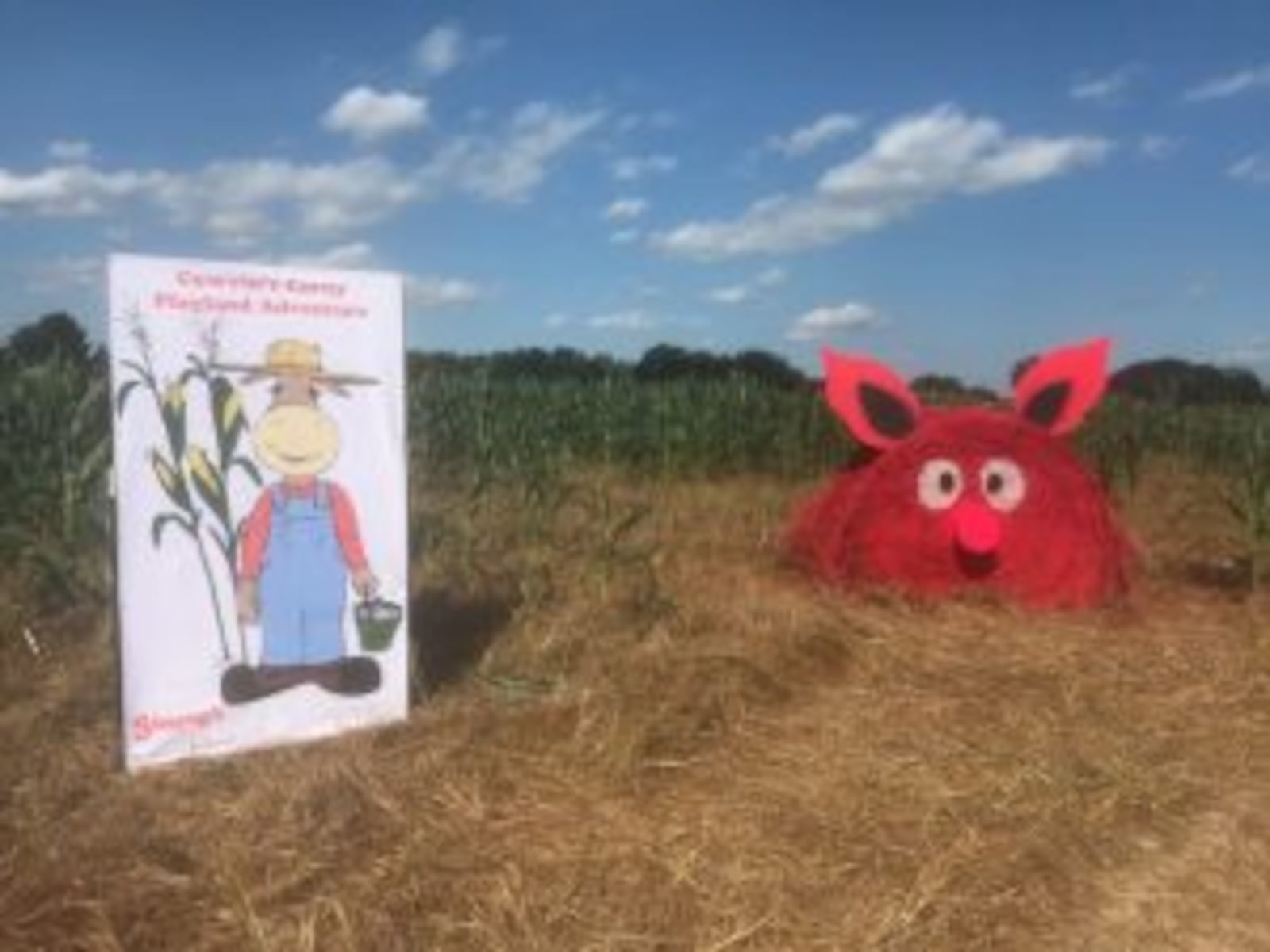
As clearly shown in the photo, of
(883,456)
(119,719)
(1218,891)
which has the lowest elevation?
(1218,891)

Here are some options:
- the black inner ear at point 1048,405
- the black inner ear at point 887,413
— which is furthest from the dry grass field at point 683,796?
the black inner ear at point 1048,405

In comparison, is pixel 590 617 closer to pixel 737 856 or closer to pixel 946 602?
pixel 946 602

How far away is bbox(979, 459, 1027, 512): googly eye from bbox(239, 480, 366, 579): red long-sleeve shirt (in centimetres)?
364

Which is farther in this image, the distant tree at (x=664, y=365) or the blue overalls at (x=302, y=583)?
the distant tree at (x=664, y=365)

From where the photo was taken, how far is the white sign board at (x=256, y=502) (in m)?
4.66

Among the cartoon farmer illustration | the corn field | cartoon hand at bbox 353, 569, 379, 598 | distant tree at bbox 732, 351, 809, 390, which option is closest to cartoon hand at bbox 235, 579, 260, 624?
the cartoon farmer illustration

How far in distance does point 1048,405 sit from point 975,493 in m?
0.58

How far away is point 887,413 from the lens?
773 centimetres

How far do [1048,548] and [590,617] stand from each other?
96.4 inches

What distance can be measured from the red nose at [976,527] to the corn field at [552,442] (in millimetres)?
1820

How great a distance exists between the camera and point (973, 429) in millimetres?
7648

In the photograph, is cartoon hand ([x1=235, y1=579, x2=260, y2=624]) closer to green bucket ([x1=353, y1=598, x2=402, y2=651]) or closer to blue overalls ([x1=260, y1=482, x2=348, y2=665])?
blue overalls ([x1=260, y1=482, x2=348, y2=665])

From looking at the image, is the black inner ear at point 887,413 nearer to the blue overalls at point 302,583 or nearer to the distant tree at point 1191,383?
the blue overalls at point 302,583

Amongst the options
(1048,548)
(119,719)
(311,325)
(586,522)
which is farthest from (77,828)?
(586,522)
